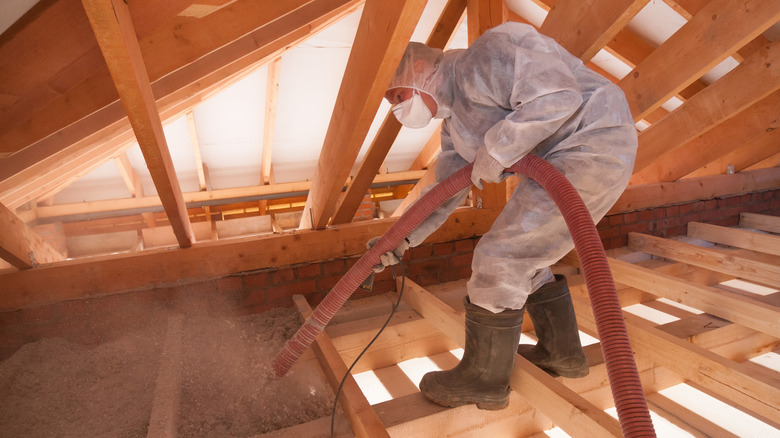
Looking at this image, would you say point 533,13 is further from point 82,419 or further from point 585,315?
point 82,419

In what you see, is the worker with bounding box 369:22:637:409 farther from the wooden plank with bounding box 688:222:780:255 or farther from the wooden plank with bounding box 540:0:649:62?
the wooden plank with bounding box 688:222:780:255

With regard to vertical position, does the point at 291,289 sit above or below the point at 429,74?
below

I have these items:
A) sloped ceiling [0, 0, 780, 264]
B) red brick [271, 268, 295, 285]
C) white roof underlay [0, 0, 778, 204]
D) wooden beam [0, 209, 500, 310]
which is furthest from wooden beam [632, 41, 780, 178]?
red brick [271, 268, 295, 285]

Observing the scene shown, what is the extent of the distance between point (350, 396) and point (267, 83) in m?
2.62

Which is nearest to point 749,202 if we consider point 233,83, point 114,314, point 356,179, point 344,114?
point 356,179

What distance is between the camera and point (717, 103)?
2629 mm

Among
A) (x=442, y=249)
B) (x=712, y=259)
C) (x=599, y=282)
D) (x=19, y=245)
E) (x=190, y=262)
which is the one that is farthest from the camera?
(x=442, y=249)

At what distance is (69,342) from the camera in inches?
85.0

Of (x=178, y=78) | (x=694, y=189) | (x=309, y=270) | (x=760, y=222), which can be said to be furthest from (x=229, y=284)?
(x=760, y=222)

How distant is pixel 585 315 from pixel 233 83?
2779mm

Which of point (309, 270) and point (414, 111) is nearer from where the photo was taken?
point (414, 111)

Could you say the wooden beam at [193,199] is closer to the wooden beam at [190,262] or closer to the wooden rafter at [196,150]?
the wooden rafter at [196,150]

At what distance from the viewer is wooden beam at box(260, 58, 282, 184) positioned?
321cm

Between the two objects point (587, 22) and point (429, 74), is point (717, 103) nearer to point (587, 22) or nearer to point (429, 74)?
point (587, 22)
